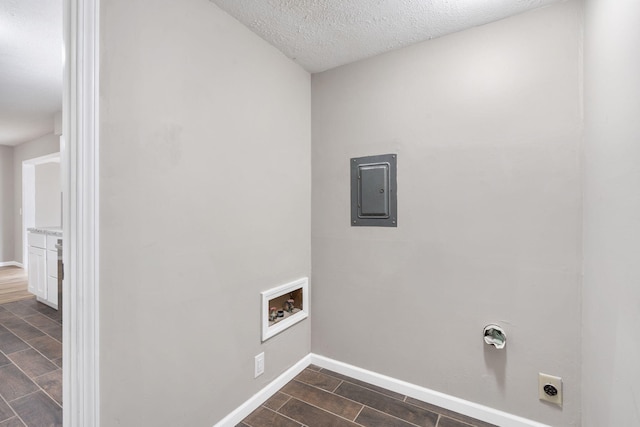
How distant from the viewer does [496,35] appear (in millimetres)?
1628

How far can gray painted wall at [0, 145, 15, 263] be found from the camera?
17.9ft

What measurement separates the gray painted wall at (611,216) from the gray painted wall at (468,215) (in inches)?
4.3

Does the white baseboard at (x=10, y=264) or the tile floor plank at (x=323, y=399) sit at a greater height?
the white baseboard at (x=10, y=264)

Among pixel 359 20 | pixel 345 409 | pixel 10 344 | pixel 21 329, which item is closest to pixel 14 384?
pixel 10 344

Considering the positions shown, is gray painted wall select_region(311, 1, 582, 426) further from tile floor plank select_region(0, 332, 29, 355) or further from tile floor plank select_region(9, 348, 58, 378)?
tile floor plank select_region(0, 332, 29, 355)

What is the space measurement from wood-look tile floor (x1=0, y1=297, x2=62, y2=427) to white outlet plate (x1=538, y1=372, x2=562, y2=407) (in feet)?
8.69

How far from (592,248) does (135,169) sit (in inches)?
78.8

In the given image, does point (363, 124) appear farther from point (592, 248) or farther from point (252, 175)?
point (592, 248)

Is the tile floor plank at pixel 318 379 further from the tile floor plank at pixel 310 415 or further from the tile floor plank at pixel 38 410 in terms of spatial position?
the tile floor plank at pixel 38 410

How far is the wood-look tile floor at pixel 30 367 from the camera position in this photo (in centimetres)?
174

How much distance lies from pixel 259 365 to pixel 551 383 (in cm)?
158

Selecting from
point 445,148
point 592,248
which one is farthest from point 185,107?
point 592,248

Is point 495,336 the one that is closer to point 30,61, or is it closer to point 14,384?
point 14,384

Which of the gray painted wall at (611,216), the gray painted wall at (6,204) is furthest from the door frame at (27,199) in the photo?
the gray painted wall at (611,216)
